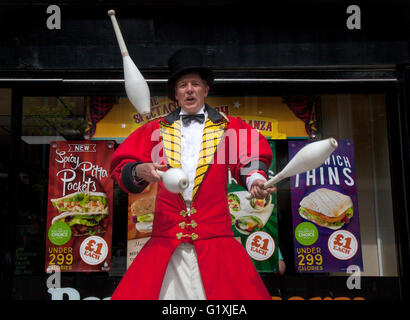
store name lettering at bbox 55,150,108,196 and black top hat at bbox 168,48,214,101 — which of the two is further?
store name lettering at bbox 55,150,108,196

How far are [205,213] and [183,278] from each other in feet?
1.12

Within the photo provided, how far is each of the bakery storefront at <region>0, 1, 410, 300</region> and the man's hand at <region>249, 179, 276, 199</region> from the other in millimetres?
1152

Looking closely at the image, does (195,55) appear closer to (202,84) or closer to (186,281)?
(202,84)

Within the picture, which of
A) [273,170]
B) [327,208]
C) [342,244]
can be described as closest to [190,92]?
[273,170]

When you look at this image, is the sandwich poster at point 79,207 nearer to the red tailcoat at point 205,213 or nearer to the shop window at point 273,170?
the shop window at point 273,170

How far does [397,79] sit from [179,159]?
1921mm

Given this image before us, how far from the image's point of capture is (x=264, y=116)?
11.5 ft

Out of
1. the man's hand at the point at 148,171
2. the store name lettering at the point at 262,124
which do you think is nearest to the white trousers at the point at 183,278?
the man's hand at the point at 148,171

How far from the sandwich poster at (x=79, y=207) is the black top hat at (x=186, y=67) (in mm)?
1062

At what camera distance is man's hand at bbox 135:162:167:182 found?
2.15 m

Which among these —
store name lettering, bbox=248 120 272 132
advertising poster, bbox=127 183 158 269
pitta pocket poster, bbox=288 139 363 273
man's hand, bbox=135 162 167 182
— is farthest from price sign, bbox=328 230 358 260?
man's hand, bbox=135 162 167 182

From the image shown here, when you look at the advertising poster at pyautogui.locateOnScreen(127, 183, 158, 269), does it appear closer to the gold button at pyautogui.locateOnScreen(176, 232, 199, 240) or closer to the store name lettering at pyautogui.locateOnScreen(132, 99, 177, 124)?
the store name lettering at pyautogui.locateOnScreen(132, 99, 177, 124)

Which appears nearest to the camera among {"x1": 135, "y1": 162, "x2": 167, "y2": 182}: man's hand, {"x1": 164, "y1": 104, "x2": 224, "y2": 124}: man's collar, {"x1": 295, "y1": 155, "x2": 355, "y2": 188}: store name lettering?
{"x1": 135, "y1": 162, "x2": 167, "y2": 182}: man's hand

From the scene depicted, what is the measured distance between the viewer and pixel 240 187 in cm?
340
